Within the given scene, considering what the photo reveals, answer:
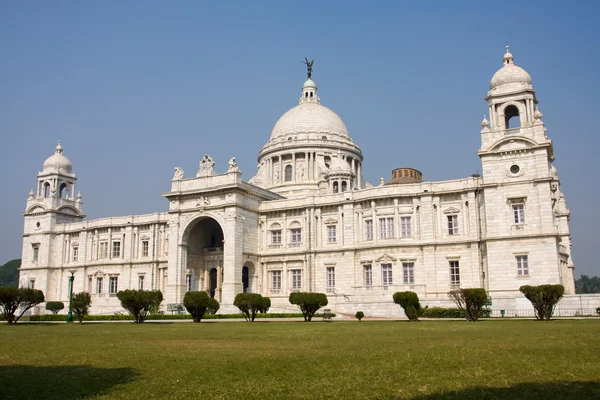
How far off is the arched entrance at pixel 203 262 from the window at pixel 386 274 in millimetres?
17830

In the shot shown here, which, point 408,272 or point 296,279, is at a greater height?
point 408,272

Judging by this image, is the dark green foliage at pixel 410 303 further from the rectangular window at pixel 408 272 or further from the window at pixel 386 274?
the window at pixel 386 274

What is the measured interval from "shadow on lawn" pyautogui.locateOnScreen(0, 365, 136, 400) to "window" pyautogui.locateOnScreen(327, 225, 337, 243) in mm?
44713

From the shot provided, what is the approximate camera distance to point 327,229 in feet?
191

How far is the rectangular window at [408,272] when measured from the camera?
52.3 meters

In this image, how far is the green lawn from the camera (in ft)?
33.8

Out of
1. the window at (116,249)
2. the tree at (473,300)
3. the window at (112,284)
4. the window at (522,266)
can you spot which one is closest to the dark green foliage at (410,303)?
the tree at (473,300)

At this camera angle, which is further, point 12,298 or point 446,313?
point 446,313

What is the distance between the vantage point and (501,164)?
159 feet

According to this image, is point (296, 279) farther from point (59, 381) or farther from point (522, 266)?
point (59, 381)

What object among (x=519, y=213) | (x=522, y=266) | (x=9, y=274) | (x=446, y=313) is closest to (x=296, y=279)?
(x=446, y=313)

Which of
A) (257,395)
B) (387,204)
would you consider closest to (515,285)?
(387,204)

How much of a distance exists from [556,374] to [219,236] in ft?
185

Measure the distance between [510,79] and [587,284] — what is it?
5992 inches
